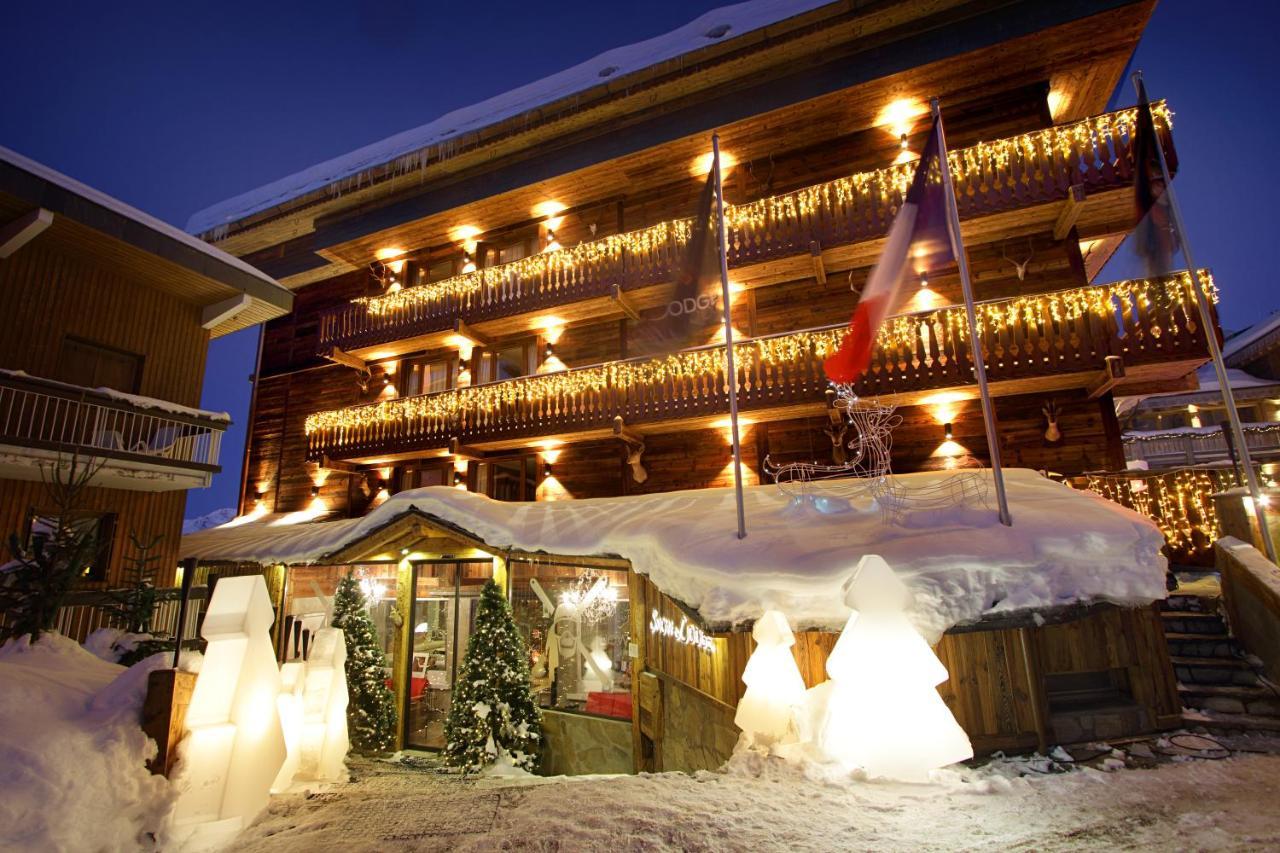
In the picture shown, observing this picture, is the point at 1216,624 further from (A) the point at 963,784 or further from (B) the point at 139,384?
(B) the point at 139,384

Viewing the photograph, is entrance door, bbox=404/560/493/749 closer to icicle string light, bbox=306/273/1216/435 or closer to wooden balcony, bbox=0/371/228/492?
icicle string light, bbox=306/273/1216/435

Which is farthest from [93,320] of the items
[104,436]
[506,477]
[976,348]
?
[976,348]

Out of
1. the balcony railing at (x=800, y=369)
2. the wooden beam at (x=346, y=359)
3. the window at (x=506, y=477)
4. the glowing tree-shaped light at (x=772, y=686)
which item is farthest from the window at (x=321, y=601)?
the glowing tree-shaped light at (x=772, y=686)

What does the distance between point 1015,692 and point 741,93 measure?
48.9 feet

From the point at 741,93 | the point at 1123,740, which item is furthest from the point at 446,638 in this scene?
the point at 741,93

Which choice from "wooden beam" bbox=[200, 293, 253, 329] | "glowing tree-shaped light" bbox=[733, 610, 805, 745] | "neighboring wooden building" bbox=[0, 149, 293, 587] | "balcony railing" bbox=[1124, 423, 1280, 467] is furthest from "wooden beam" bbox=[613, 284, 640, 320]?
"balcony railing" bbox=[1124, 423, 1280, 467]

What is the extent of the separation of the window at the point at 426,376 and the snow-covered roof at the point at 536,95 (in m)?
6.68

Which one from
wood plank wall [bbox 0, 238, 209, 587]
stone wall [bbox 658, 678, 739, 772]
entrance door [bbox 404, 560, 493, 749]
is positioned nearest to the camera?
stone wall [bbox 658, 678, 739, 772]

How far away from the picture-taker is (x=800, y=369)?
45.2ft

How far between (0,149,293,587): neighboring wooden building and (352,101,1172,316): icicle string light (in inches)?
233

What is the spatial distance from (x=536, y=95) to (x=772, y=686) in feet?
61.0

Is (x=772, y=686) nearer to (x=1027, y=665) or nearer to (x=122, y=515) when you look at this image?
(x=1027, y=665)

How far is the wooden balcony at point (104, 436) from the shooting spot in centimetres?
1165

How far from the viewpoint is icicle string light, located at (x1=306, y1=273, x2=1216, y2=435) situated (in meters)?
11.9
